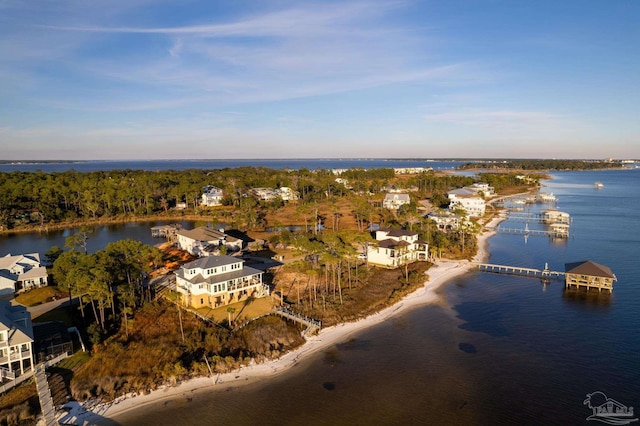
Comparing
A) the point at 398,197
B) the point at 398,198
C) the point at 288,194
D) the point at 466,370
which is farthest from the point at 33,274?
the point at 398,197

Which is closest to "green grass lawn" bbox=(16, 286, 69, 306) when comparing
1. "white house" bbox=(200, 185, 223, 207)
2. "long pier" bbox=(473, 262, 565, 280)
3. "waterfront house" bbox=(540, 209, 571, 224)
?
"long pier" bbox=(473, 262, 565, 280)

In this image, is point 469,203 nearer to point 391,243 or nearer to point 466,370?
point 391,243

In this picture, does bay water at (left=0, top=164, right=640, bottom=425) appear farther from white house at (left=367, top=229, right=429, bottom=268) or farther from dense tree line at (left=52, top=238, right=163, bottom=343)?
dense tree line at (left=52, top=238, right=163, bottom=343)

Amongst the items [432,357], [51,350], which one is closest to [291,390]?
[432,357]

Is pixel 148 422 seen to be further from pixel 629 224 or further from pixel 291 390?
pixel 629 224

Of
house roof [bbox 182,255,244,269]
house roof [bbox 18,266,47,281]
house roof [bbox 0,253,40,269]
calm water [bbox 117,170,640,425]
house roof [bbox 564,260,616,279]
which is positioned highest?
house roof [bbox 182,255,244,269]

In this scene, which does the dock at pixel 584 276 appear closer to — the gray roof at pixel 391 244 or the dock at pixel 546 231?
the gray roof at pixel 391 244
